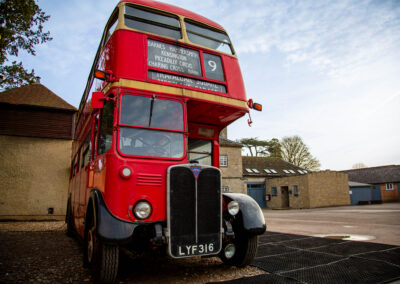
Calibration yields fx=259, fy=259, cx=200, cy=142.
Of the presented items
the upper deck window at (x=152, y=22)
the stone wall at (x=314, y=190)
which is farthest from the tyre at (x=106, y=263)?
the stone wall at (x=314, y=190)

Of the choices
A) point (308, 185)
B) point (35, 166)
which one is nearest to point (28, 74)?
point (35, 166)

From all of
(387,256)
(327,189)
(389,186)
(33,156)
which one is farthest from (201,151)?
(389,186)

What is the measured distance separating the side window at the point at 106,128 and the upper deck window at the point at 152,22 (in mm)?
1424

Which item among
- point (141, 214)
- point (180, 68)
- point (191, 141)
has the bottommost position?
point (141, 214)

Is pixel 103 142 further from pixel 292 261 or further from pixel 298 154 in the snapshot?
pixel 298 154

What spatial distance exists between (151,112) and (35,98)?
56.7ft

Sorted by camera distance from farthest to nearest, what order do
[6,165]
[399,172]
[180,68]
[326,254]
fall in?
[399,172], [6,165], [326,254], [180,68]

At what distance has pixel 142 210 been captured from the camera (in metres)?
3.50

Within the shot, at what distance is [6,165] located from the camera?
50.8ft

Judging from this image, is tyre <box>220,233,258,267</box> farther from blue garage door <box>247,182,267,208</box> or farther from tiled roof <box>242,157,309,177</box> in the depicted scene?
tiled roof <box>242,157,309,177</box>

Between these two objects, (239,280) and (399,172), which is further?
(399,172)

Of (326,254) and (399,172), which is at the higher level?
(399,172)

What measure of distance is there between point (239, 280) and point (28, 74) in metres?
13.4

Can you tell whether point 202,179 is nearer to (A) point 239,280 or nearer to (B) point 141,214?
(B) point 141,214
